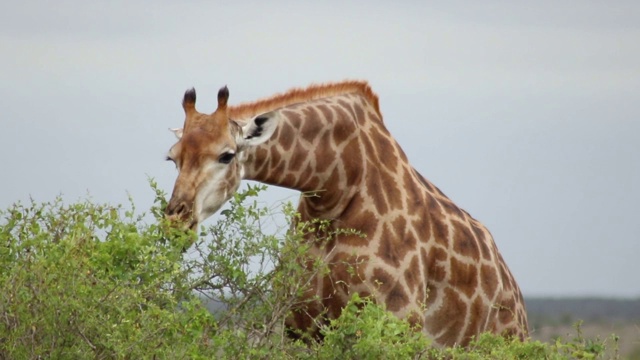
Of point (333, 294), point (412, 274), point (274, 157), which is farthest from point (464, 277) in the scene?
point (274, 157)

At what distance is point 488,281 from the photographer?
14477 millimetres

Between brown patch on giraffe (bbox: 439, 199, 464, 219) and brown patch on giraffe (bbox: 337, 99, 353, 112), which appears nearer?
brown patch on giraffe (bbox: 337, 99, 353, 112)

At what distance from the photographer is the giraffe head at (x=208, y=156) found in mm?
12641

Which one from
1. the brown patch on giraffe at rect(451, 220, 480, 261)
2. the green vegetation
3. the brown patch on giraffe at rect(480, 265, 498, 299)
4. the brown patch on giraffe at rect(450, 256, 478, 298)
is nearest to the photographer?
the green vegetation

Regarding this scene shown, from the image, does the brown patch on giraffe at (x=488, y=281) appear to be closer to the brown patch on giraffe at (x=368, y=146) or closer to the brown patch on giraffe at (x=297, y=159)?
the brown patch on giraffe at (x=368, y=146)

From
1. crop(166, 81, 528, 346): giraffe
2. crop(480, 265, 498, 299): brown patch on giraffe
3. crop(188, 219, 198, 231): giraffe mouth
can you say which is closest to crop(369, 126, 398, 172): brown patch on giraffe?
crop(166, 81, 528, 346): giraffe

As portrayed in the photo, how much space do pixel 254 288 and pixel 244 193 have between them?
822 mm

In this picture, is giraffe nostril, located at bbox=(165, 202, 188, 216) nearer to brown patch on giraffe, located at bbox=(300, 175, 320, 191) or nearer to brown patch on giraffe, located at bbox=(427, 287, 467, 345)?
brown patch on giraffe, located at bbox=(300, 175, 320, 191)

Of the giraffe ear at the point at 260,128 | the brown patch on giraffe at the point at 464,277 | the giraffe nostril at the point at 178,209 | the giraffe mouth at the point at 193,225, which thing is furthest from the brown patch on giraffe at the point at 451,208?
the giraffe nostril at the point at 178,209

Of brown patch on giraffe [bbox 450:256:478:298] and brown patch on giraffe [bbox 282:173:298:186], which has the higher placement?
brown patch on giraffe [bbox 282:173:298:186]

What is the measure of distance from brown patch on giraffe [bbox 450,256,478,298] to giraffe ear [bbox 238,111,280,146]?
2054mm

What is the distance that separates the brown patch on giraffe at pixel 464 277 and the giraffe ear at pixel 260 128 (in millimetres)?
2054

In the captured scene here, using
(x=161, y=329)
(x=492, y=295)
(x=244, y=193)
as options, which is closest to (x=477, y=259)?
(x=492, y=295)

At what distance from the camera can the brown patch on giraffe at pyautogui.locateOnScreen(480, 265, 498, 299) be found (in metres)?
14.4
